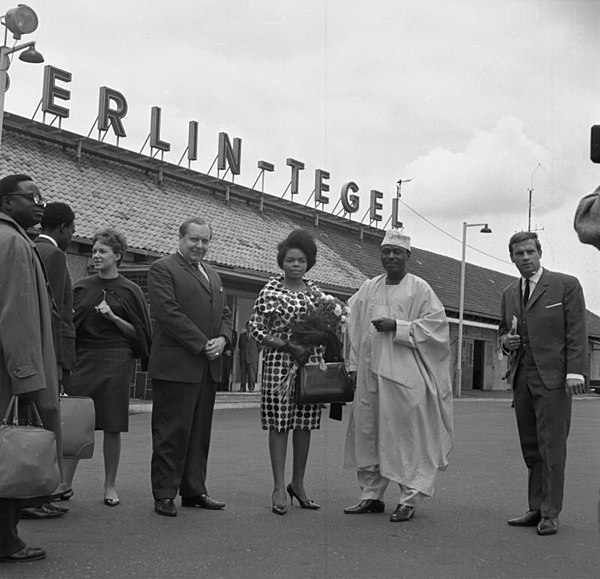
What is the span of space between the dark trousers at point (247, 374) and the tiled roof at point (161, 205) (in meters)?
2.51

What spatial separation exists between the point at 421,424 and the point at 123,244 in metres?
2.50

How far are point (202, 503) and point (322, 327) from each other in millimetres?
1478

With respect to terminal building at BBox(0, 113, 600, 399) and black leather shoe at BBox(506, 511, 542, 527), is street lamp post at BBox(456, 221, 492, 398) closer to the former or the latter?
terminal building at BBox(0, 113, 600, 399)

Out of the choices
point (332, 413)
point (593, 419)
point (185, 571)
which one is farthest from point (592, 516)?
point (593, 419)

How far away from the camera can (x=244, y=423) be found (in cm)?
1442

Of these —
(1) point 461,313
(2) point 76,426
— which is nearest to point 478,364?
(1) point 461,313

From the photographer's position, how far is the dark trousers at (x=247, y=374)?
922 inches

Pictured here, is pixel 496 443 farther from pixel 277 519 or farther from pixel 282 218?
pixel 282 218

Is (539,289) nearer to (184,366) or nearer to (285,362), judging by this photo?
(285,362)

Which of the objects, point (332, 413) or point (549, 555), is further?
point (332, 413)

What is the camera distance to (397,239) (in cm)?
668

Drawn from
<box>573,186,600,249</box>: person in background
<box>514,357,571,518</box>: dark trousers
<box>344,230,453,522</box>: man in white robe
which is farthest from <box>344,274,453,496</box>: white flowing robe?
<box>573,186,600,249</box>: person in background

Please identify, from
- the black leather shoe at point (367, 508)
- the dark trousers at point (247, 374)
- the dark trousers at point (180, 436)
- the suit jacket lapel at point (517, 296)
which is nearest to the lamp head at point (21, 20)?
the dark trousers at point (180, 436)

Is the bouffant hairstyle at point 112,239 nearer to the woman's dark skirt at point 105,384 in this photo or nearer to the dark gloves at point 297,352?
the woman's dark skirt at point 105,384
